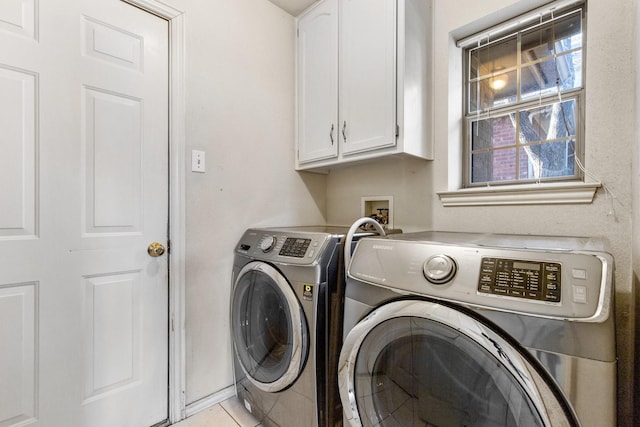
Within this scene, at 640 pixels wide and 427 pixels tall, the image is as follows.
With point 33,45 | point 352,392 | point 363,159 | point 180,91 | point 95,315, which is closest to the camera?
point 352,392

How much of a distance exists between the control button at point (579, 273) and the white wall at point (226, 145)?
59.0 inches

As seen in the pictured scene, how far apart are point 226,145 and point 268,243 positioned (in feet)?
2.12

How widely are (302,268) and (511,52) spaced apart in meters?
1.55

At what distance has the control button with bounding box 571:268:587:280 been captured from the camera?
2.11ft

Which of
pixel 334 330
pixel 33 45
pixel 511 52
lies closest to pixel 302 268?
pixel 334 330

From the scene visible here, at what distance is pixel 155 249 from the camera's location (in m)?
1.44

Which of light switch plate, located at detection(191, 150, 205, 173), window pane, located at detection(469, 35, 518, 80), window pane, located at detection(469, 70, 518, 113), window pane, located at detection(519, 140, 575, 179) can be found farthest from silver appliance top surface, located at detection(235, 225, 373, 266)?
window pane, located at detection(469, 35, 518, 80)

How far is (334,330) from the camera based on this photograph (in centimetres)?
119

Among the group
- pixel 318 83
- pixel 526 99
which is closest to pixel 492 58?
pixel 526 99

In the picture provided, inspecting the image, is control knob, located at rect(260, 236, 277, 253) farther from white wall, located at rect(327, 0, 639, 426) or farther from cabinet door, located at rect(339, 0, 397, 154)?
white wall, located at rect(327, 0, 639, 426)

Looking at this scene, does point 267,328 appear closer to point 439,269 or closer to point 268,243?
point 268,243

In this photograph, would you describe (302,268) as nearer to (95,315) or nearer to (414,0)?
(95,315)

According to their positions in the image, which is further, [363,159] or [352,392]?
[363,159]

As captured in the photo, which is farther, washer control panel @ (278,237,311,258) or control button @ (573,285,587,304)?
washer control panel @ (278,237,311,258)
